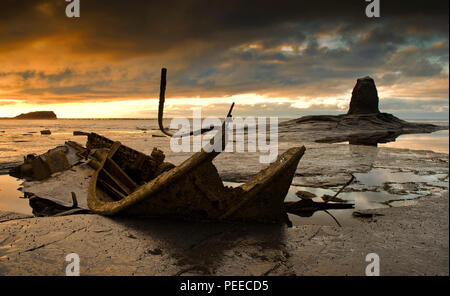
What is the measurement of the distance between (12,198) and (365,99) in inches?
1614

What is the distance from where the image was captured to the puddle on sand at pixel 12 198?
5531mm

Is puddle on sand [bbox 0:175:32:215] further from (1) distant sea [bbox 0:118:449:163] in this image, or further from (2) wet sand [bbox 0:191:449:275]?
(1) distant sea [bbox 0:118:449:163]

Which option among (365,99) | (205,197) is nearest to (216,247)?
(205,197)

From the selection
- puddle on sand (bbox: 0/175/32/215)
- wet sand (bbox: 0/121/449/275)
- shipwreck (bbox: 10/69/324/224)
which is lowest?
puddle on sand (bbox: 0/175/32/215)

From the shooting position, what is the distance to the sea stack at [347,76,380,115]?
131ft

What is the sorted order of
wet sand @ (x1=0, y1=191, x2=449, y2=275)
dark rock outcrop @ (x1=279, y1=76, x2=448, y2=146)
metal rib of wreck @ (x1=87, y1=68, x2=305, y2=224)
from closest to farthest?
1. wet sand @ (x1=0, y1=191, x2=449, y2=275)
2. metal rib of wreck @ (x1=87, y1=68, x2=305, y2=224)
3. dark rock outcrop @ (x1=279, y1=76, x2=448, y2=146)

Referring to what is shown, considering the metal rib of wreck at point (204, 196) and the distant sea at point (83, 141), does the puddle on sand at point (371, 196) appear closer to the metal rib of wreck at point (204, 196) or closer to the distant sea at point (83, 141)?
the metal rib of wreck at point (204, 196)

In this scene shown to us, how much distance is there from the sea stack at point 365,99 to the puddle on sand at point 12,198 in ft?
129

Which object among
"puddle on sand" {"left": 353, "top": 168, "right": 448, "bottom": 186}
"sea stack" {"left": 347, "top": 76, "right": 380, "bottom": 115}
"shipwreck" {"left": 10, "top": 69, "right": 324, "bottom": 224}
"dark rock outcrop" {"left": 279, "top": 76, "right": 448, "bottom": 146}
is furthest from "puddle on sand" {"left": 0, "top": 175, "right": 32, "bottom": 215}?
"sea stack" {"left": 347, "top": 76, "right": 380, "bottom": 115}

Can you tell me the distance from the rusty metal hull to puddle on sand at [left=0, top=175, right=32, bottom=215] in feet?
7.15

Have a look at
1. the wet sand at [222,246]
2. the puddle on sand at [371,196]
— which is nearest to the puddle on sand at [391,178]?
the puddle on sand at [371,196]
